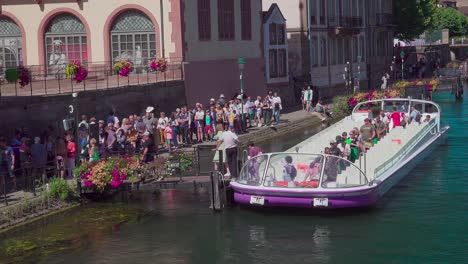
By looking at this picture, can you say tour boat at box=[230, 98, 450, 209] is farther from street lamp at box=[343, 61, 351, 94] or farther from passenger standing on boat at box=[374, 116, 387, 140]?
street lamp at box=[343, 61, 351, 94]

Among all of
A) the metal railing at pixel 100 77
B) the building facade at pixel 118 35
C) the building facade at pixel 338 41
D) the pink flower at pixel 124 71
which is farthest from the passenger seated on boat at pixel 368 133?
the building facade at pixel 338 41

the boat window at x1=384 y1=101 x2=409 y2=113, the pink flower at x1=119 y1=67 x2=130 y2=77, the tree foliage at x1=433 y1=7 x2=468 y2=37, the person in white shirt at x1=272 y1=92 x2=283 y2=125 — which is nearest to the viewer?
the pink flower at x1=119 y1=67 x2=130 y2=77

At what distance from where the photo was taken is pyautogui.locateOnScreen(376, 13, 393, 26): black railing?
78062 mm

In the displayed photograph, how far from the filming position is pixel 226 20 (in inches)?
1827

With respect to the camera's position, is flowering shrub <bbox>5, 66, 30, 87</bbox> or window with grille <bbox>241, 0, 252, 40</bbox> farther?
window with grille <bbox>241, 0, 252, 40</bbox>

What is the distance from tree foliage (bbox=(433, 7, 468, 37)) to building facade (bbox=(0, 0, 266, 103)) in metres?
77.1

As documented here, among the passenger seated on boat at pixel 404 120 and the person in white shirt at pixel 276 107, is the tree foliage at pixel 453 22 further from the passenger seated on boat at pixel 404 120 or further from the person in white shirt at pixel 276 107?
the passenger seated on boat at pixel 404 120

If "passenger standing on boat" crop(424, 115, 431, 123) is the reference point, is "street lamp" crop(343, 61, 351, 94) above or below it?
above

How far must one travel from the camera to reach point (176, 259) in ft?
65.8

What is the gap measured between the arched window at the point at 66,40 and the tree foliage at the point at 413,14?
4775 centimetres

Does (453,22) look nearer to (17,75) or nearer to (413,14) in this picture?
(413,14)

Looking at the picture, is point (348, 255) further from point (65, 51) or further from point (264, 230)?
point (65, 51)

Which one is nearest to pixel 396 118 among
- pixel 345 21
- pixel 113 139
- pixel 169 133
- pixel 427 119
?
pixel 427 119

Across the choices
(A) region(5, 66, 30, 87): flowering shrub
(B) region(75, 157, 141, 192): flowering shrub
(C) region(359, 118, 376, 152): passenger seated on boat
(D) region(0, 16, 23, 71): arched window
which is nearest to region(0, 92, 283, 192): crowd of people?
(B) region(75, 157, 141, 192): flowering shrub
